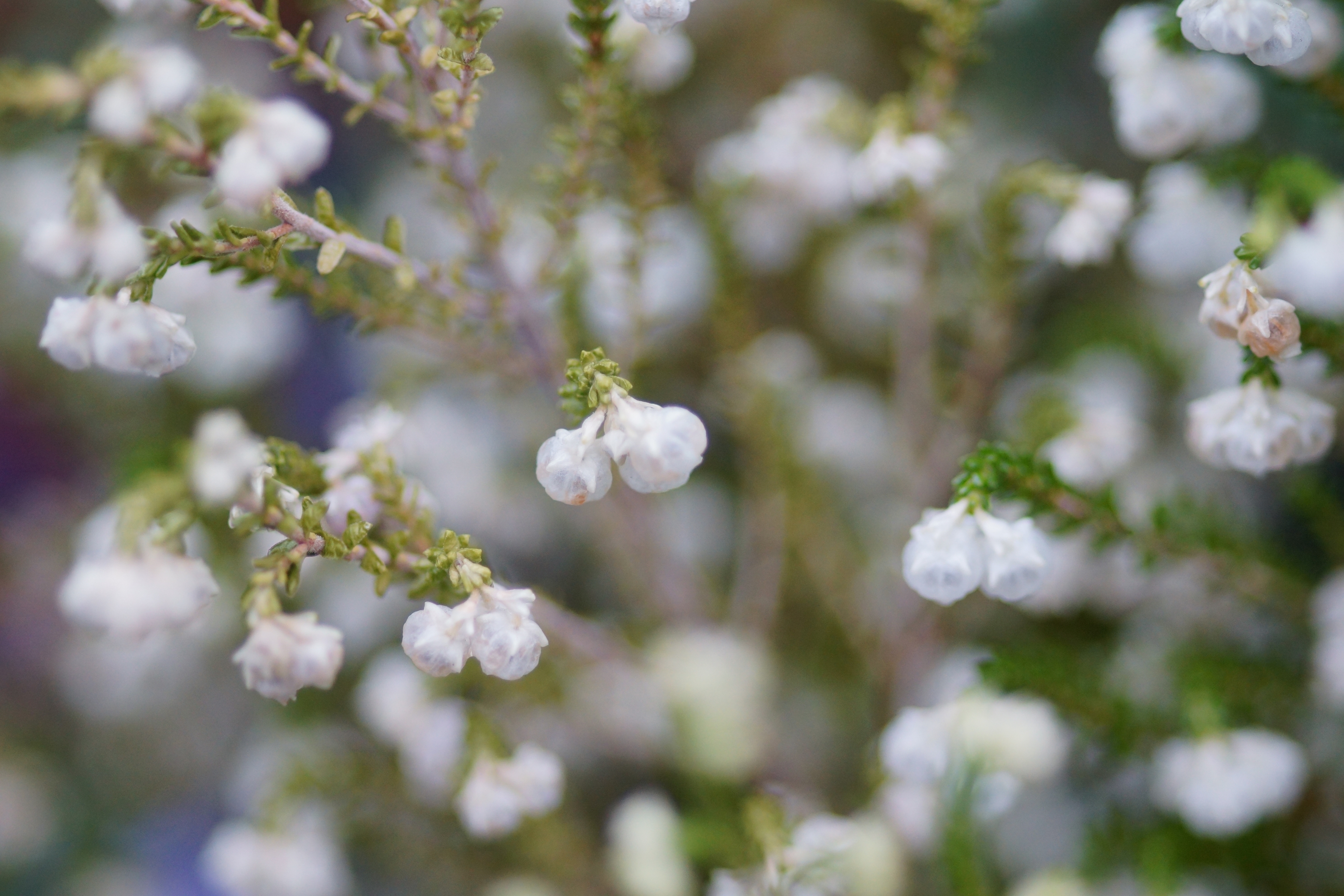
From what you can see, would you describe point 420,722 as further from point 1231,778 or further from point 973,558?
point 1231,778

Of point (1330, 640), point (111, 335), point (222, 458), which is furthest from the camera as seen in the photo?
point (1330, 640)

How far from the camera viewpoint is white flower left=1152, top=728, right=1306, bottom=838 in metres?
0.64

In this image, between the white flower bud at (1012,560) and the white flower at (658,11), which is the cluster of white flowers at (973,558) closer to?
the white flower bud at (1012,560)

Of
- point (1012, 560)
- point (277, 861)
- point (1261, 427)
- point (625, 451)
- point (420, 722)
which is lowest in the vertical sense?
point (277, 861)

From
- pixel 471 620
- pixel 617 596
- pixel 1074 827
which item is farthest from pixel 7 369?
pixel 1074 827

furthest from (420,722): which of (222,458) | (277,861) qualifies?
(222,458)

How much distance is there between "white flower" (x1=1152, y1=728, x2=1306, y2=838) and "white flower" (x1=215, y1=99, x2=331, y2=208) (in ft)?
2.10

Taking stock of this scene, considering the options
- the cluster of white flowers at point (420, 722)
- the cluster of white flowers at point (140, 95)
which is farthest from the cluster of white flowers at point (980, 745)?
the cluster of white flowers at point (140, 95)

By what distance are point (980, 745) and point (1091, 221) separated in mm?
329

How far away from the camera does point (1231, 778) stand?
2.11ft

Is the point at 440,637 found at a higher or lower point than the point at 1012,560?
lower

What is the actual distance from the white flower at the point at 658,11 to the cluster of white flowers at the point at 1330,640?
1.96 feet

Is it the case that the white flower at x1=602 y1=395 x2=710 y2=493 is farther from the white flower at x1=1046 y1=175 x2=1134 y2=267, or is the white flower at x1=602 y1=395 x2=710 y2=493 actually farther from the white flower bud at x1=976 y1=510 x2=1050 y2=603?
the white flower at x1=1046 y1=175 x2=1134 y2=267

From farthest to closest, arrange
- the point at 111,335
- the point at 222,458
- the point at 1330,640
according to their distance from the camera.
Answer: the point at 1330,640 < the point at 222,458 < the point at 111,335
